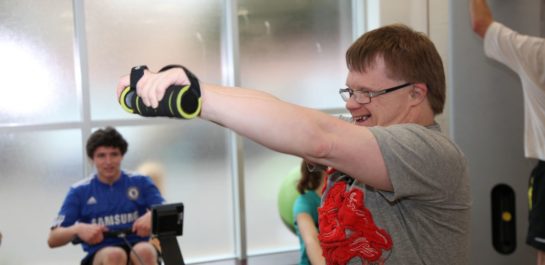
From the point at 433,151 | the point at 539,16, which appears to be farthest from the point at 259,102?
the point at 539,16

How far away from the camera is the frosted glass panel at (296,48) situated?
439 cm

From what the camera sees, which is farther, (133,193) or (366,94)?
(133,193)

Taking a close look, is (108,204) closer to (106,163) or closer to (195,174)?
(106,163)

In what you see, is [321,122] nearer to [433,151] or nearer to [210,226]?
[433,151]

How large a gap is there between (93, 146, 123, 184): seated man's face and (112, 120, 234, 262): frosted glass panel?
747mm

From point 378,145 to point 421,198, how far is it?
178 millimetres

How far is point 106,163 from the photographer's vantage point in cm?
336

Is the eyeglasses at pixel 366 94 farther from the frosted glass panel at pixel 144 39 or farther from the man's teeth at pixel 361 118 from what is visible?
the frosted glass panel at pixel 144 39

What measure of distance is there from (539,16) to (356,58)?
2586mm

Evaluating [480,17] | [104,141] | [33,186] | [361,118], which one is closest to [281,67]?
[104,141]

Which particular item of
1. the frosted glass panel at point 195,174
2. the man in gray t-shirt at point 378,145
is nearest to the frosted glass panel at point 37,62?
the frosted glass panel at point 195,174

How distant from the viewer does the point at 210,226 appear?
4.38 metres

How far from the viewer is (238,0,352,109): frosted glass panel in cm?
439

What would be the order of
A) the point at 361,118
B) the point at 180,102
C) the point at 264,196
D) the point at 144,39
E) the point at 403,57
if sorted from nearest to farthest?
the point at 180,102 → the point at 403,57 → the point at 361,118 → the point at 144,39 → the point at 264,196
